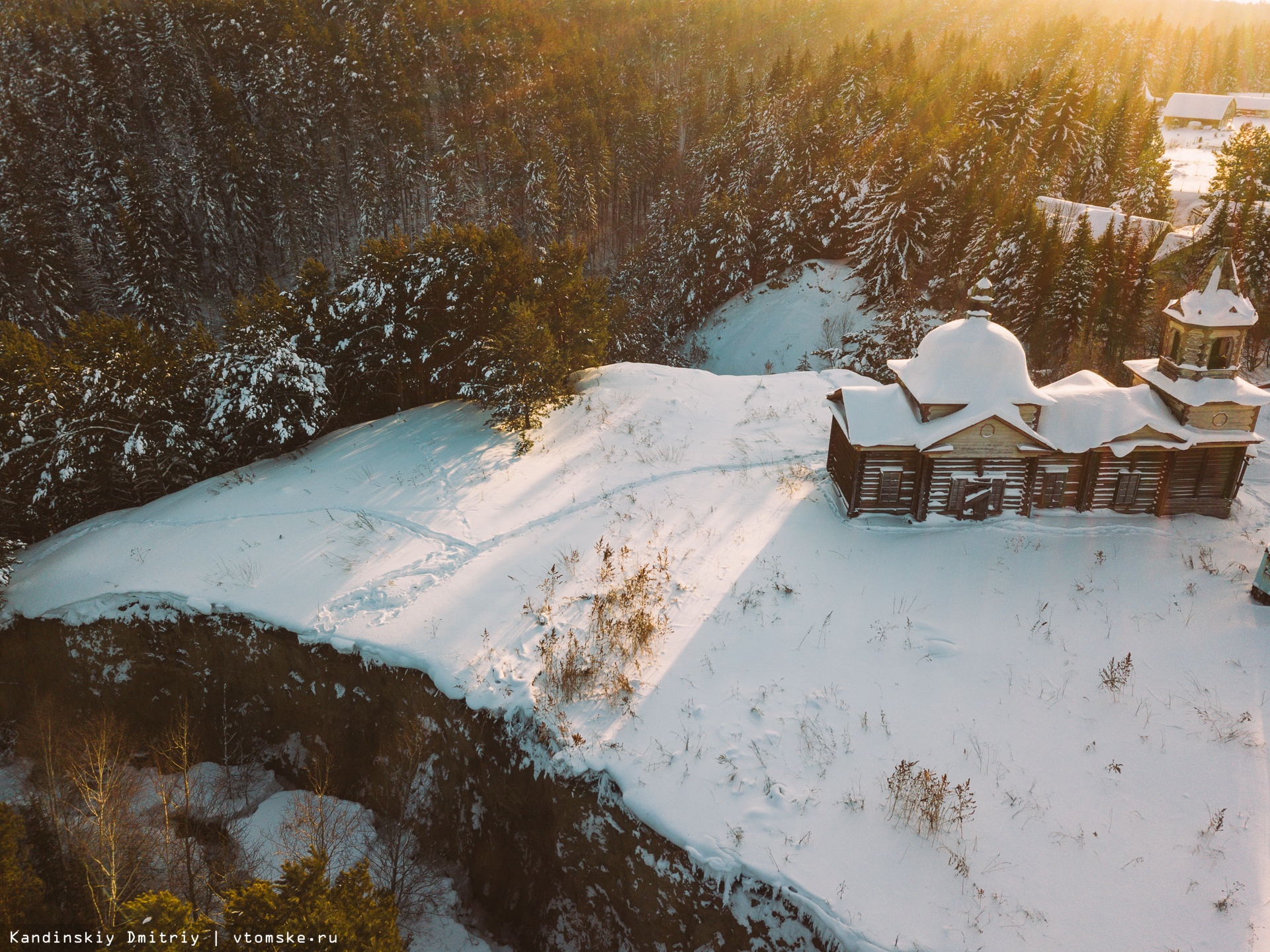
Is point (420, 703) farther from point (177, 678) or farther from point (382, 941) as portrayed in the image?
point (177, 678)

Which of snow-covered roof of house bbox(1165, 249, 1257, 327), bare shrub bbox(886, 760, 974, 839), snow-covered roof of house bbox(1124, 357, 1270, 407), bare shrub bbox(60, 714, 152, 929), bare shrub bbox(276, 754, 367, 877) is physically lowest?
bare shrub bbox(276, 754, 367, 877)

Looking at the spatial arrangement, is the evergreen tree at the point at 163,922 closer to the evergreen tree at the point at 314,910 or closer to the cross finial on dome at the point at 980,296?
the evergreen tree at the point at 314,910

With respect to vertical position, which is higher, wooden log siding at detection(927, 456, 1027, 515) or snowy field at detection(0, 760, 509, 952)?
wooden log siding at detection(927, 456, 1027, 515)

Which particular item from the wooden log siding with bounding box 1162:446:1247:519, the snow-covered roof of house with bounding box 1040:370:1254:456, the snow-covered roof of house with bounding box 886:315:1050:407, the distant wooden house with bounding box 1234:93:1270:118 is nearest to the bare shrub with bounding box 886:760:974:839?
the snow-covered roof of house with bounding box 886:315:1050:407

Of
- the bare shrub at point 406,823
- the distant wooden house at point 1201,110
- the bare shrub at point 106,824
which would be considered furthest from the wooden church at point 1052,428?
the distant wooden house at point 1201,110

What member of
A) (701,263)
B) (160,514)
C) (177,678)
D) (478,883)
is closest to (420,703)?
(478,883)

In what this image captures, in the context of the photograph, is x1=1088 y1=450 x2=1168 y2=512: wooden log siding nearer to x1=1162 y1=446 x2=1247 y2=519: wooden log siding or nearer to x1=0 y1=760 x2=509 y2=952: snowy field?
x1=1162 y1=446 x2=1247 y2=519: wooden log siding
